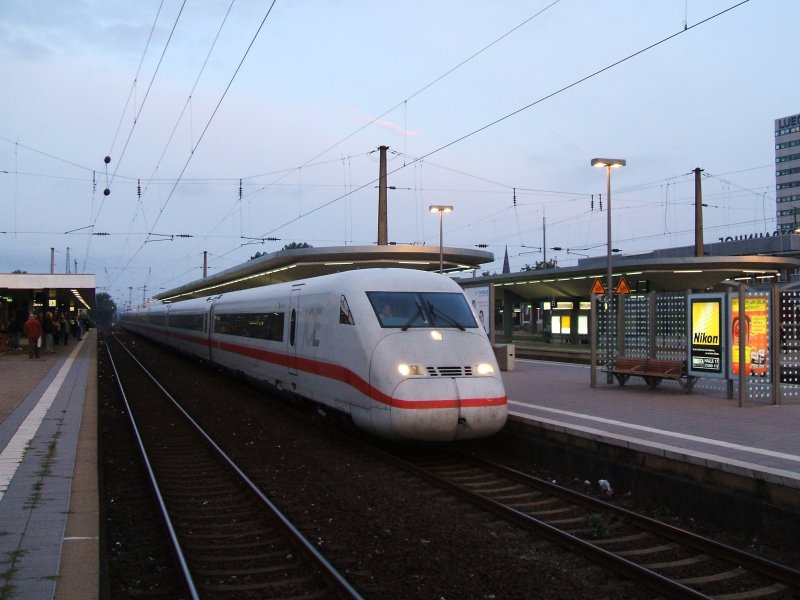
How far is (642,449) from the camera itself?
8133mm

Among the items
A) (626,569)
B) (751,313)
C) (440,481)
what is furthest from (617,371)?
(626,569)

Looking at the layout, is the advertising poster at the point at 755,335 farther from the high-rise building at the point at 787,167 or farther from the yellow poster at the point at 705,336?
the high-rise building at the point at 787,167

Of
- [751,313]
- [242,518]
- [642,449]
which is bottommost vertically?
[242,518]

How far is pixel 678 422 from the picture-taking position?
1034 centimetres

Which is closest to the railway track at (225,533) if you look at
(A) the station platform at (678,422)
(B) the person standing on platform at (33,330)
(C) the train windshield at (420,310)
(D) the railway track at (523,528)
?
(D) the railway track at (523,528)

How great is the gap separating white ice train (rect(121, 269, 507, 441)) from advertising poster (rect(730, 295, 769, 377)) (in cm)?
504

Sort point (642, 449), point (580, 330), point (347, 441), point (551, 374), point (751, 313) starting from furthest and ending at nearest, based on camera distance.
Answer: point (580, 330), point (551, 374), point (751, 313), point (347, 441), point (642, 449)

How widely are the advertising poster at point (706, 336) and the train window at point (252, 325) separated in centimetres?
787

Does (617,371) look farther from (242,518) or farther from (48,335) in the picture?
(48,335)

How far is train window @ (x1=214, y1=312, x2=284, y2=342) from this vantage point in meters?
14.8

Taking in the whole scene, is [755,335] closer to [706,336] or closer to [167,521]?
[706,336]

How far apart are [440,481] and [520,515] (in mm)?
Result: 1660

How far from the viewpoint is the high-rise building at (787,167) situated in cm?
11025

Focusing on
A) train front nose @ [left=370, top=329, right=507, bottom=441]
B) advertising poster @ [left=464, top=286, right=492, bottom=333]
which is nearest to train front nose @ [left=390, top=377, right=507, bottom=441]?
train front nose @ [left=370, top=329, right=507, bottom=441]
